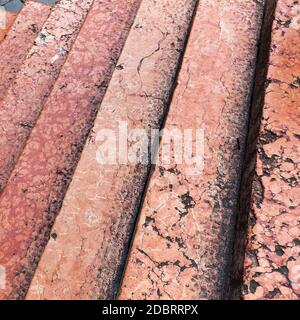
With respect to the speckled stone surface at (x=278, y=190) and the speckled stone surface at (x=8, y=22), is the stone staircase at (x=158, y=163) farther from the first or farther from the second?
the speckled stone surface at (x=8, y=22)

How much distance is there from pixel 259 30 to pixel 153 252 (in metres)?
1.14

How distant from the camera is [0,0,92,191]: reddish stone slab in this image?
1.78 m

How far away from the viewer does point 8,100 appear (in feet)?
6.18

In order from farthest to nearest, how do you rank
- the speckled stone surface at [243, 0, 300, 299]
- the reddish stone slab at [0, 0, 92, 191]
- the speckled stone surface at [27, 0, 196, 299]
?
1. the reddish stone slab at [0, 0, 92, 191]
2. the speckled stone surface at [27, 0, 196, 299]
3. the speckled stone surface at [243, 0, 300, 299]

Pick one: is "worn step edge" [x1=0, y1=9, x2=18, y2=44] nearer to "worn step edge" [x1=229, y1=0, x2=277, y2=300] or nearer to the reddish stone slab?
the reddish stone slab

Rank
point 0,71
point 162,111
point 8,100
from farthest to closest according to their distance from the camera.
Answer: point 0,71, point 8,100, point 162,111

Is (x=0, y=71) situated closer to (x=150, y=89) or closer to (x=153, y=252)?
(x=150, y=89)

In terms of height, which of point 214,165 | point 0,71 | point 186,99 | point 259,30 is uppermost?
point 259,30

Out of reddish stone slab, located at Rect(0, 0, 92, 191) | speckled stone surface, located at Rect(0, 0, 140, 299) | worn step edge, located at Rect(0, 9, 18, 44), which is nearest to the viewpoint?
speckled stone surface, located at Rect(0, 0, 140, 299)

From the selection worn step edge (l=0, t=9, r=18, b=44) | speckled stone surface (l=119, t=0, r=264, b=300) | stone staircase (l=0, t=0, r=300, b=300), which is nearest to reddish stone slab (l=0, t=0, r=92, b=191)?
stone staircase (l=0, t=0, r=300, b=300)

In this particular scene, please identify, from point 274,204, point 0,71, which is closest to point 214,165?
point 274,204

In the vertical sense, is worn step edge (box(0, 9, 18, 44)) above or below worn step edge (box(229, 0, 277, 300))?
below

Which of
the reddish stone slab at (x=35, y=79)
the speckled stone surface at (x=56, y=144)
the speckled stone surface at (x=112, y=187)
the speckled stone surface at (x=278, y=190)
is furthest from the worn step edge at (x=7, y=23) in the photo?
the speckled stone surface at (x=278, y=190)
